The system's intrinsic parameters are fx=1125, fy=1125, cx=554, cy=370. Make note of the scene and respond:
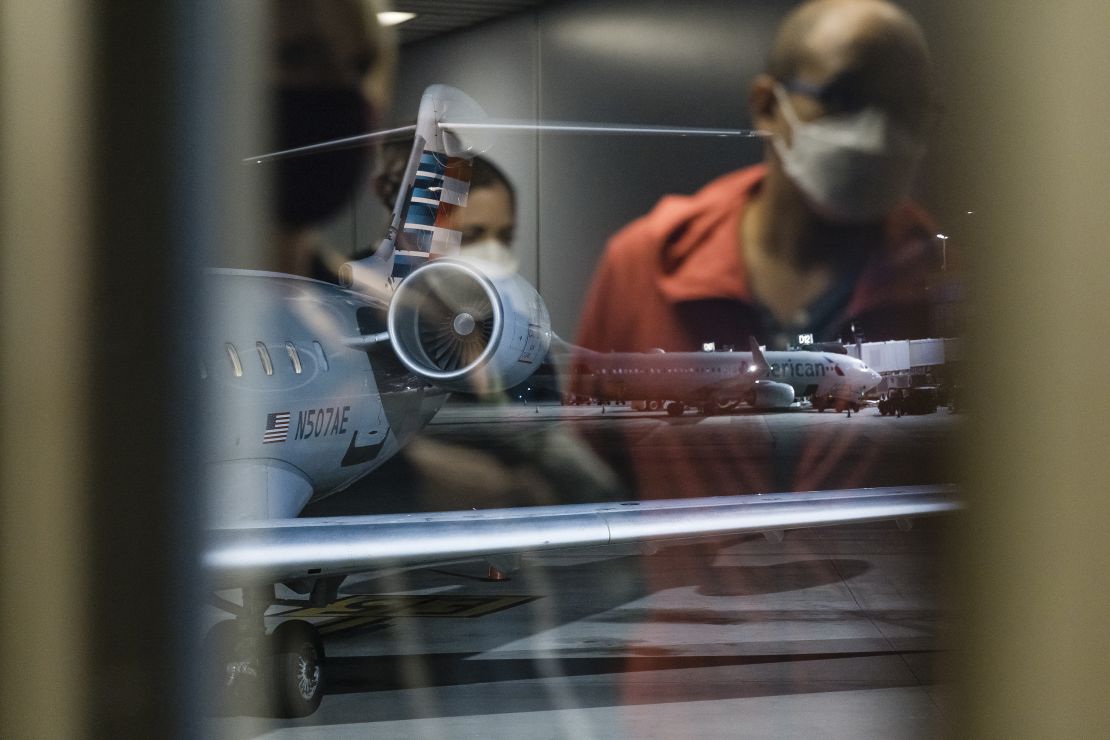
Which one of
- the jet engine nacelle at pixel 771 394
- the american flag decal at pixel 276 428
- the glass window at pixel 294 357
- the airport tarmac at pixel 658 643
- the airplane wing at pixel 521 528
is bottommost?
the jet engine nacelle at pixel 771 394

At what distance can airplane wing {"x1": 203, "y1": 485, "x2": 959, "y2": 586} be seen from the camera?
483 cm

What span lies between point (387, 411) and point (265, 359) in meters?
1.75

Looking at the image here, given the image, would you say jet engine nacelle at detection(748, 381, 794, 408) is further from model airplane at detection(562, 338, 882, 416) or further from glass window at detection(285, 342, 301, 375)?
glass window at detection(285, 342, 301, 375)

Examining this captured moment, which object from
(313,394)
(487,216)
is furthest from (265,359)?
(487,216)

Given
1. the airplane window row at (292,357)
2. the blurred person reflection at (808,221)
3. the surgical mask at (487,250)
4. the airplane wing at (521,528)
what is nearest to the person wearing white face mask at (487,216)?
the surgical mask at (487,250)

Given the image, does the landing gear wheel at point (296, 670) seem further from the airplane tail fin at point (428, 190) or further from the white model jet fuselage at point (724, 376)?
the white model jet fuselage at point (724, 376)

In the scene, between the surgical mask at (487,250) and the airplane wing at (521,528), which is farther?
the surgical mask at (487,250)

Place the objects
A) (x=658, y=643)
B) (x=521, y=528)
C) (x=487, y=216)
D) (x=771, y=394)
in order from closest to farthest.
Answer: (x=521, y=528) → (x=658, y=643) → (x=487, y=216) → (x=771, y=394)

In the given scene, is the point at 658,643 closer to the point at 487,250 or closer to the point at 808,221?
the point at 808,221

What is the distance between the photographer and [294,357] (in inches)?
278

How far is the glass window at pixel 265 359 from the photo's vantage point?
665 centimetres

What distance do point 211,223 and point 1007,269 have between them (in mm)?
744

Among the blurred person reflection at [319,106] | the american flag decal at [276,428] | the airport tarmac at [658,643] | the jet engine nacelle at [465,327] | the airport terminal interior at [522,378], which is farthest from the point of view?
the jet engine nacelle at [465,327]

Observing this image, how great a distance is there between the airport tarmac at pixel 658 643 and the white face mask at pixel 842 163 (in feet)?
1.84
